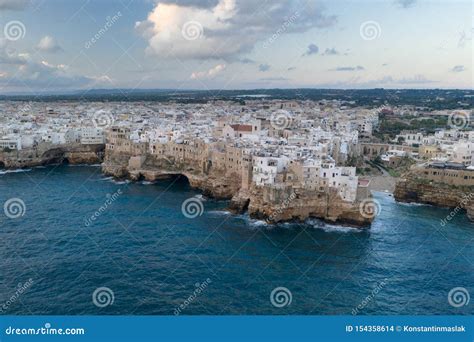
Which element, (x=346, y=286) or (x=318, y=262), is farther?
(x=318, y=262)

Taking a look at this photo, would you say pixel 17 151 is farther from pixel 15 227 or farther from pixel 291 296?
pixel 291 296

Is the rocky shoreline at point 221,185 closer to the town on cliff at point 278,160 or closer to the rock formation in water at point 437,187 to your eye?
the town on cliff at point 278,160

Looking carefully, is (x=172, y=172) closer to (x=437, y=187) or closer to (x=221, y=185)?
(x=221, y=185)

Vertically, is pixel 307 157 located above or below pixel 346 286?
above

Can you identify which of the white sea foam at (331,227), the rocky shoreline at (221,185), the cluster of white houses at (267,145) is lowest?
the white sea foam at (331,227)

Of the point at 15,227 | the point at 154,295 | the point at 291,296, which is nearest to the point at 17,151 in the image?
the point at 15,227

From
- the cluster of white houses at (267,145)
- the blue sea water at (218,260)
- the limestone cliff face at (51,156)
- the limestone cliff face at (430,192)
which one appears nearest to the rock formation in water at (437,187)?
the limestone cliff face at (430,192)

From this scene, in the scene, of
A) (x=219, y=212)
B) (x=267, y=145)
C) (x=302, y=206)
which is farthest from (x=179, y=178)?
(x=302, y=206)

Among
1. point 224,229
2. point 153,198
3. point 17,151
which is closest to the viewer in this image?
point 224,229
